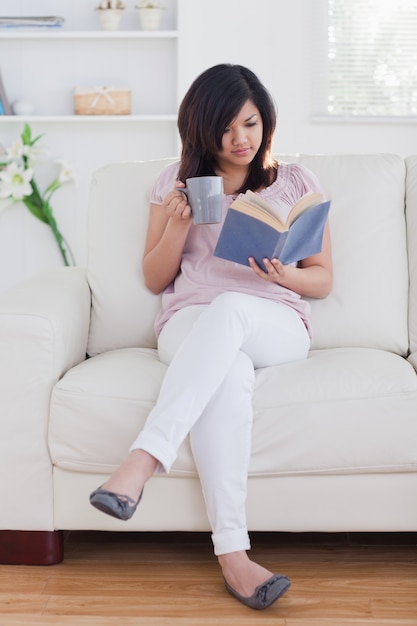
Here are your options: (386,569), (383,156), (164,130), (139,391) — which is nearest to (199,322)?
(139,391)

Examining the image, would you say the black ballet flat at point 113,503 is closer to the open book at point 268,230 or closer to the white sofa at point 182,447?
the white sofa at point 182,447

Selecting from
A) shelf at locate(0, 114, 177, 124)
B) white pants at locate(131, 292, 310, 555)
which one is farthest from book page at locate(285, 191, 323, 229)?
shelf at locate(0, 114, 177, 124)

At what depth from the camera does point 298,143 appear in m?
4.46

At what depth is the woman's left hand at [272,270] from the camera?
209 centimetres

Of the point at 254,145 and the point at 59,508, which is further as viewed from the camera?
the point at 254,145

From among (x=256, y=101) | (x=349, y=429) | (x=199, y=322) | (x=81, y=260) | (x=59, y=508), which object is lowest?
(x=81, y=260)

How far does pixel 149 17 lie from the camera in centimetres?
427

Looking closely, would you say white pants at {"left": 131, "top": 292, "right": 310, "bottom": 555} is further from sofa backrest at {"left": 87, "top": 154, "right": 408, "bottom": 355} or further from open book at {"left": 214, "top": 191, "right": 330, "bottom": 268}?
sofa backrest at {"left": 87, "top": 154, "right": 408, "bottom": 355}

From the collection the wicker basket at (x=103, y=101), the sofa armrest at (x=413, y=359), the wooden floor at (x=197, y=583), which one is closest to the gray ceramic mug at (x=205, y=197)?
the sofa armrest at (x=413, y=359)

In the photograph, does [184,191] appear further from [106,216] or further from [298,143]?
[298,143]

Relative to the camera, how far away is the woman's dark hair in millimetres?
2262

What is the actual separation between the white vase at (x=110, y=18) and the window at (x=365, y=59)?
940 millimetres

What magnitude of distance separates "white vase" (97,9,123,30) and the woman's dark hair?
2154mm

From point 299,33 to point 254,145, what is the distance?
233 cm
